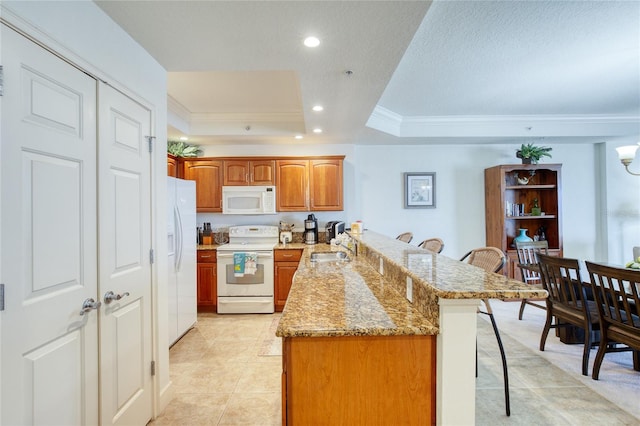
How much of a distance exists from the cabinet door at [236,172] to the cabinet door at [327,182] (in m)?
0.95

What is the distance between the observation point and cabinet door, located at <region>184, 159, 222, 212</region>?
4.36 meters

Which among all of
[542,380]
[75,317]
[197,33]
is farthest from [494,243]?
[75,317]

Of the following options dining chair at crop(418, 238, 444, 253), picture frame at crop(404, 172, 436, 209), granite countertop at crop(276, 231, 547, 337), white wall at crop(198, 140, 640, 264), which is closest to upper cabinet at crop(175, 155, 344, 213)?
white wall at crop(198, 140, 640, 264)

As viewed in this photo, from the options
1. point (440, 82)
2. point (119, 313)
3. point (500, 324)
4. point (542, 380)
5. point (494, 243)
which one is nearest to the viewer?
point (119, 313)

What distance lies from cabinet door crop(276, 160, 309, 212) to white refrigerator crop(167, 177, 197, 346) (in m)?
1.24

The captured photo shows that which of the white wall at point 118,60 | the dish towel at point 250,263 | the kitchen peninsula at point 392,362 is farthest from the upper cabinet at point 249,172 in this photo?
the kitchen peninsula at point 392,362

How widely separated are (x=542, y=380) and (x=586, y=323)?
0.61m

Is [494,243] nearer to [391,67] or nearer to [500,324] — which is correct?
[500,324]

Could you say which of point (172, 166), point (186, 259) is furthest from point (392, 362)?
point (172, 166)

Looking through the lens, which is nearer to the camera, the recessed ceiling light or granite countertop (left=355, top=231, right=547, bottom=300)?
granite countertop (left=355, top=231, right=547, bottom=300)

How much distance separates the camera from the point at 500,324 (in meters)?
3.52

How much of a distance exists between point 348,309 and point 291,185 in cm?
308

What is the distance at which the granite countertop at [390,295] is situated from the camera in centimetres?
121

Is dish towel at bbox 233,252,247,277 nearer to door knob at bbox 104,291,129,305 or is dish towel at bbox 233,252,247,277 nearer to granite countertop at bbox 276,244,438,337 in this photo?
granite countertop at bbox 276,244,438,337
